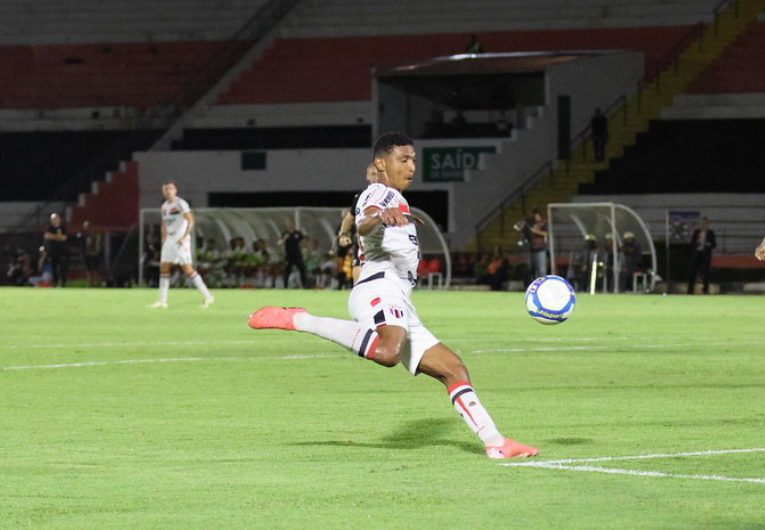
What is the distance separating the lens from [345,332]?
9.28 m

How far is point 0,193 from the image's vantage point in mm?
52812

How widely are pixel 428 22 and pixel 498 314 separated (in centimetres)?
2934

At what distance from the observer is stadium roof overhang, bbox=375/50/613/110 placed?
48406 mm

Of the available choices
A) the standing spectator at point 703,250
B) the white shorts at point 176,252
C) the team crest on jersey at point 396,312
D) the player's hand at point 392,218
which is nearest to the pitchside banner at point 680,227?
the standing spectator at point 703,250

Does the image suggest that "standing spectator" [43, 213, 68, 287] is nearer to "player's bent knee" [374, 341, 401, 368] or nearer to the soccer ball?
the soccer ball

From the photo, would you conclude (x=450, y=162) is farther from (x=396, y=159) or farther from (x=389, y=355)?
(x=389, y=355)

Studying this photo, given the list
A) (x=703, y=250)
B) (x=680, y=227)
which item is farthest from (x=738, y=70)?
(x=703, y=250)

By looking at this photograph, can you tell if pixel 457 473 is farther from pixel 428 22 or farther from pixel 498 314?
pixel 428 22

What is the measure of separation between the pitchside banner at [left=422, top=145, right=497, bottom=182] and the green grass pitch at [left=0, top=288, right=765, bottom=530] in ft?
85.6

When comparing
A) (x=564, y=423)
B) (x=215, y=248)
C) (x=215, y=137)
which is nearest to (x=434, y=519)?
(x=564, y=423)

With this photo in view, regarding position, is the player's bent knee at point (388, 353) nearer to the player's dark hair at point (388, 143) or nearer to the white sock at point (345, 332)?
the white sock at point (345, 332)

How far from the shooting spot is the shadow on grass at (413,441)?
31.0ft

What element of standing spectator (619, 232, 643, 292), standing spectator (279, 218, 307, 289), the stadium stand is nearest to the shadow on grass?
standing spectator (619, 232, 643, 292)

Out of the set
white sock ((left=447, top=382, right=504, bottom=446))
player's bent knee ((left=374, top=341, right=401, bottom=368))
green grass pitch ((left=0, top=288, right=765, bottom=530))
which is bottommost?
green grass pitch ((left=0, top=288, right=765, bottom=530))
